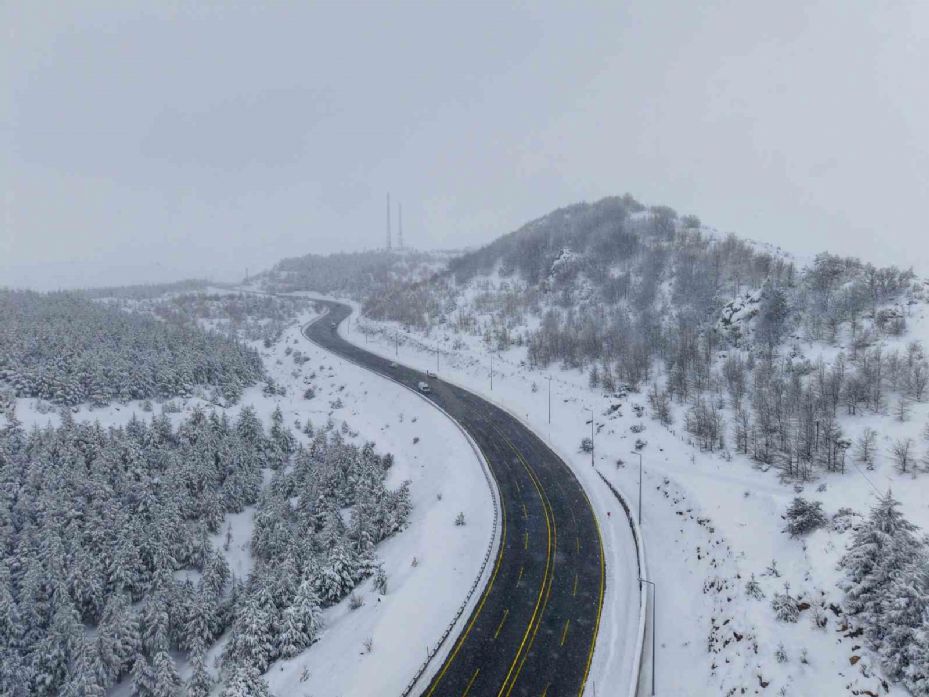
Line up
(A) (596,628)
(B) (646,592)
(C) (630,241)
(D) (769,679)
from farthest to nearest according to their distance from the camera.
Result: (C) (630,241), (B) (646,592), (A) (596,628), (D) (769,679)

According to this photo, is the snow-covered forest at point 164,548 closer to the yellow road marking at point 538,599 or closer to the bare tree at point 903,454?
the yellow road marking at point 538,599

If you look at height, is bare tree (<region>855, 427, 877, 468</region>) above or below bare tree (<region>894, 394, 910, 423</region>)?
below

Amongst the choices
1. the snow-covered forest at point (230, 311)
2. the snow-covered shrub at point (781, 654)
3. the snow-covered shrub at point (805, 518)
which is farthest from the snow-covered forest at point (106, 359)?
the snow-covered shrub at point (781, 654)

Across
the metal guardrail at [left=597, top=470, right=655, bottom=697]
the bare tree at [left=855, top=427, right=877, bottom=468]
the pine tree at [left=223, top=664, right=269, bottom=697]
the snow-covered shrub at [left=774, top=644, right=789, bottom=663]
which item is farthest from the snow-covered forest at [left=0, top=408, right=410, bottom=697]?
the bare tree at [left=855, top=427, right=877, bottom=468]

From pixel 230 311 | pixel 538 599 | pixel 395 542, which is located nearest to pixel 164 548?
pixel 395 542

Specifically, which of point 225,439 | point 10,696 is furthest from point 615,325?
point 10,696

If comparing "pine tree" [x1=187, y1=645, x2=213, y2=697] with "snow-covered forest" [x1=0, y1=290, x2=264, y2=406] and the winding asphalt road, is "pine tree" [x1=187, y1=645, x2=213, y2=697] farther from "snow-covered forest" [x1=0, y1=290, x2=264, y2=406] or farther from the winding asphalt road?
"snow-covered forest" [x1=0, y1=290, x2=264, y2=406]

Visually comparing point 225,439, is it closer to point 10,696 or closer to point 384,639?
point 10,696
